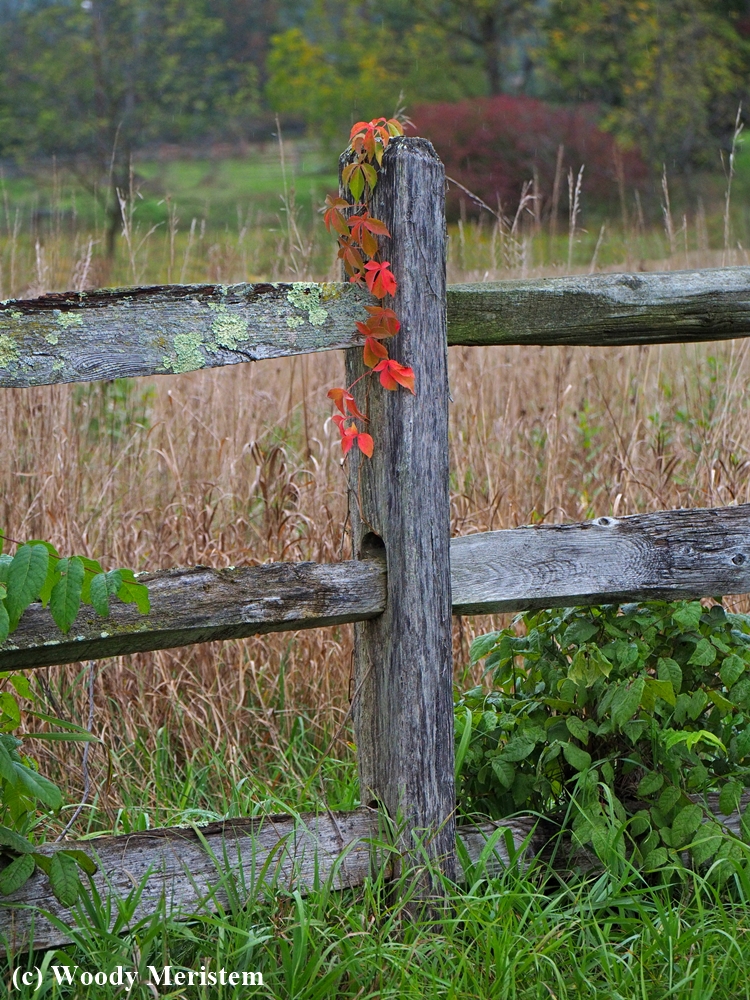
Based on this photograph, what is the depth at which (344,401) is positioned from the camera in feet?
6.21

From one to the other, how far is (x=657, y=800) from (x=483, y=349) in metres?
2.22

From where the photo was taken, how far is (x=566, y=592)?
6.72 feet

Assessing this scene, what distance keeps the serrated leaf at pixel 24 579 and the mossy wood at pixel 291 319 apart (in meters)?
0.29

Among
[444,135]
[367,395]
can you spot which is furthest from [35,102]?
[367,395]

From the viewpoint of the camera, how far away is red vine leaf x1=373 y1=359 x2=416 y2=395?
6.06 feet

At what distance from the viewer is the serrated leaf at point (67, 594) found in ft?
4.99

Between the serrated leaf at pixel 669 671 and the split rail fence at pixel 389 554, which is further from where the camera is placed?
the serrated leaf at pixel 669 671

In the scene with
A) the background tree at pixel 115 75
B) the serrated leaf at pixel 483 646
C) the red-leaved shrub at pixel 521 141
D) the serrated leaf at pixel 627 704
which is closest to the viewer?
the serrated leaf at pixel 627 704

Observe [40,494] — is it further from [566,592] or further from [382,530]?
[566,592]

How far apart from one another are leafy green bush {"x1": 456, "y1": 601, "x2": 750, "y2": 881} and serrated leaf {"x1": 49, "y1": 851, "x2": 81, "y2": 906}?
0.86 m

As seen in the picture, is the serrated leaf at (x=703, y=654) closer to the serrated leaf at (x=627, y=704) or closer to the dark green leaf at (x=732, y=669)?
the dark green leaf at (x=732, y=669)

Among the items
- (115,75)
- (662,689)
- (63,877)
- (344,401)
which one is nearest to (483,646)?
(662,689)

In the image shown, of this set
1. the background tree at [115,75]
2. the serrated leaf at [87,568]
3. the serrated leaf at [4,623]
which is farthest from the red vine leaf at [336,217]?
the background tree at [115,75]

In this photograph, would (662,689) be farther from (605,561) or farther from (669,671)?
(605,561)
